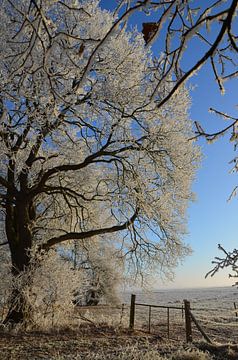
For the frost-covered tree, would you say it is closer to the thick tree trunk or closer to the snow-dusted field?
the thick tree trunk

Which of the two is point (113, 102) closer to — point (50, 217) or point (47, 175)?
point (47, 175)

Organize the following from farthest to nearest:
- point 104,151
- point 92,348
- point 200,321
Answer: point 200,321
point 104,151
point 92,348

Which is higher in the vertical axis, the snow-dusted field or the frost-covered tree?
the frost-covered tree

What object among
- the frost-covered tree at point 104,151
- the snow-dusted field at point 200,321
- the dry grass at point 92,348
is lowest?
the dry grass at point 92,348

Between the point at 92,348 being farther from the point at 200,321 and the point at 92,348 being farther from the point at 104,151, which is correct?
the point at 200,321

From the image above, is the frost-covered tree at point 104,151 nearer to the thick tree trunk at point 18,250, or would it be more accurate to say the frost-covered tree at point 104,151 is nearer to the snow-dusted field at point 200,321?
the thick tree trunk at point 18,250

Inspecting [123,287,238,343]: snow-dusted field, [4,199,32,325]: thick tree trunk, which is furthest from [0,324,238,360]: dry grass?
[4,199,32,325]: thick tree trunk

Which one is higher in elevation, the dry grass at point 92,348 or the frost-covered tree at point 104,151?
the frost-covered tree at point 104,151

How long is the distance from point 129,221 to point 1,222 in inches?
302

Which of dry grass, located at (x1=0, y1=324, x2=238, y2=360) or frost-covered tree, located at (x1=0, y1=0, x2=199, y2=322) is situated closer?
dry grass, located at (x1=0, y1=324, x2=238, y2=360)

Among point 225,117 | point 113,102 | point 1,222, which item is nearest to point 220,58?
point 225,117

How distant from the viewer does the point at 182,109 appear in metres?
11.7

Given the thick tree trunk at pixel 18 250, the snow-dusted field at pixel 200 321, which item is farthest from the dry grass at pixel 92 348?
the thick tree trunk at pixel 18 250

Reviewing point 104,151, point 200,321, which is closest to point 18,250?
point 104,151
